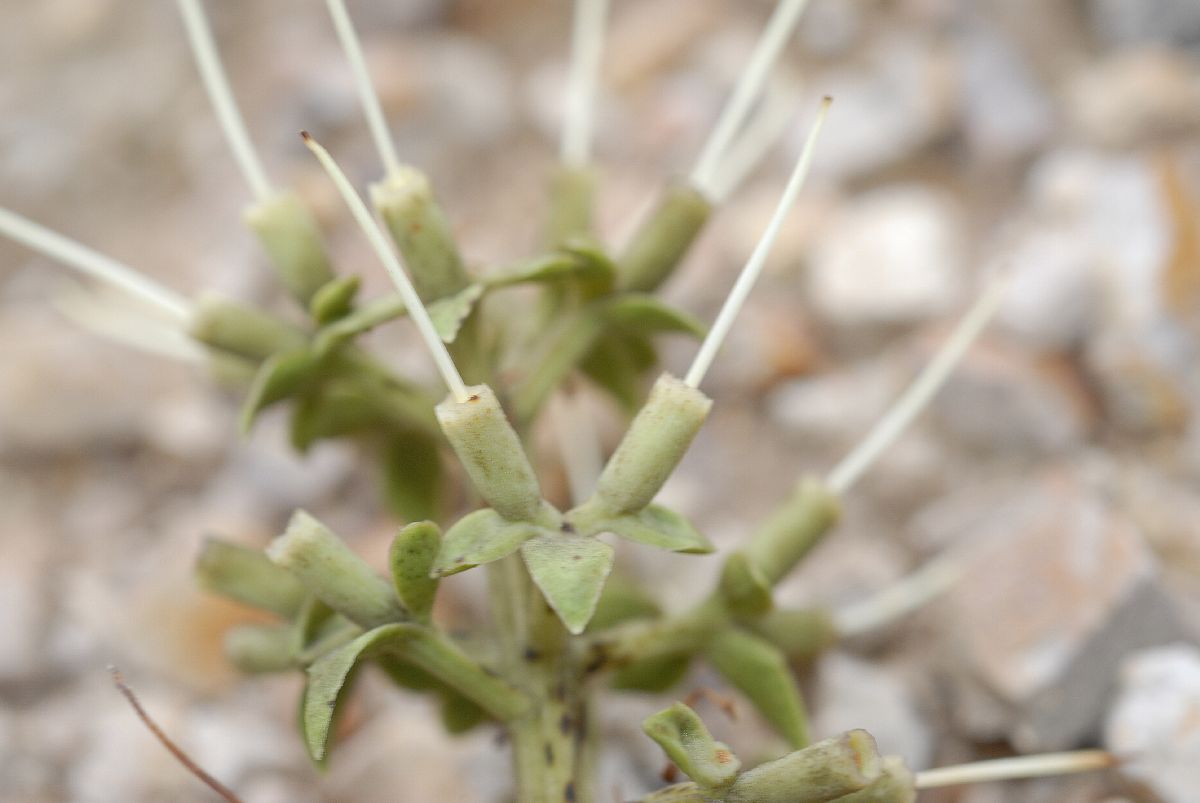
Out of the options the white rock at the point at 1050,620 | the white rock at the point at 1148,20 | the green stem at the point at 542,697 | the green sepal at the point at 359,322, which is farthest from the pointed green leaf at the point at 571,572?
the white rock at the point at 1148,20

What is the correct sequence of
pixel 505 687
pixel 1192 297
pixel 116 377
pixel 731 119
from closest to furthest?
pixel 505 687 < pixel 731 119 < pixel 1192 297 < pixel 116 377

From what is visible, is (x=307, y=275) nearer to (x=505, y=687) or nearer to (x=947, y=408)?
(x=505, y=687)

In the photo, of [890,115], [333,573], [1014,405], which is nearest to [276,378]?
[333,573]

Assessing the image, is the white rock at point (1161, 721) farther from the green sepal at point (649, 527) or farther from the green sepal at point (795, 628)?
the green sepal at point (649, 527)

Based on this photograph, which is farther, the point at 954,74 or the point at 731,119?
the point at 954,74

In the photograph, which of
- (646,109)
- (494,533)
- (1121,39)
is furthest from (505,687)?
(1121,39)

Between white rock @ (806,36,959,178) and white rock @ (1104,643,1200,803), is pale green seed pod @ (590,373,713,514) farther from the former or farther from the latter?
white rock @ (806,36,959,178)
